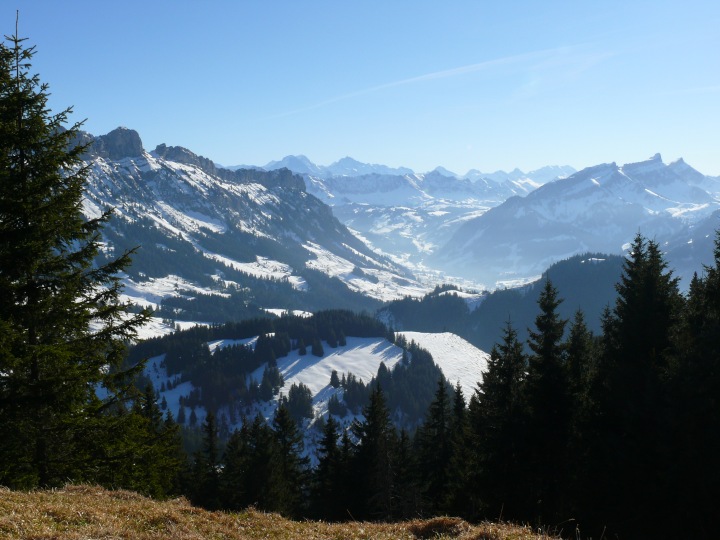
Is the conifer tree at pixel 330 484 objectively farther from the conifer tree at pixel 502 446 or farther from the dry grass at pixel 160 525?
the dry grass at pixel 160 525

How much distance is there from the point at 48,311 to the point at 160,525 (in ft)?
27.8

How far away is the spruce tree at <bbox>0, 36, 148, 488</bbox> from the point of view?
16.6 metres

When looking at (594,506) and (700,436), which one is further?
(594,506)

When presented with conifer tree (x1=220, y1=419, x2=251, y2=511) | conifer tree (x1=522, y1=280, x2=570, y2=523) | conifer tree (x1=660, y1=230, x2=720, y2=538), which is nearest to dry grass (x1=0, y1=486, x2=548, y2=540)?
conifer tree (x1=660, y1=230, x2=720, y2=538)

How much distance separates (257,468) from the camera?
48.3 metres

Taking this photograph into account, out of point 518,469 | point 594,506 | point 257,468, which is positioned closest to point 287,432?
point 257,468

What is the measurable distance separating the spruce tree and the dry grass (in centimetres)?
297

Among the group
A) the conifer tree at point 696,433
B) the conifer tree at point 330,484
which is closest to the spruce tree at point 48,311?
the conifer tree at point 696,433

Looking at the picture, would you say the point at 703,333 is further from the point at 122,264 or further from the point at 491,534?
the point at 122,264

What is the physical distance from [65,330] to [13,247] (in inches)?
123

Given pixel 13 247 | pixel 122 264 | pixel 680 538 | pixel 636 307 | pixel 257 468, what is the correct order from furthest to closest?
pixel 257 468
pixel 636 307
pixel 680 538
pixel 122 264
pixel 13 247

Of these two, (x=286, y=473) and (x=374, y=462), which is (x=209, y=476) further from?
(x=374, y=462)

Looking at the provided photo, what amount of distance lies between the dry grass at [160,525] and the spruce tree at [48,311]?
297 cm

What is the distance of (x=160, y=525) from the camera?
40.4 feet
